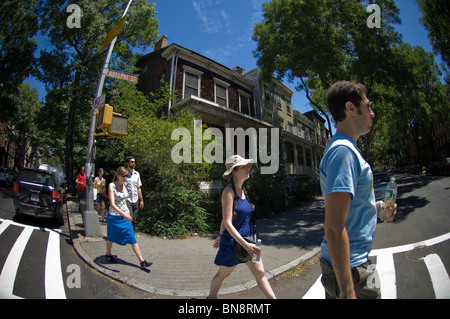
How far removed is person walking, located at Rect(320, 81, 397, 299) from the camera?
1.13 m

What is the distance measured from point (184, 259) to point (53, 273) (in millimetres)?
2404

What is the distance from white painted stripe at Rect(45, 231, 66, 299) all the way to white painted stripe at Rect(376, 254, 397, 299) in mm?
4674

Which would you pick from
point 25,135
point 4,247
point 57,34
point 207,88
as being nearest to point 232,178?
point 4,247

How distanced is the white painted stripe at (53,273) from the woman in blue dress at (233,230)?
2.41 meters

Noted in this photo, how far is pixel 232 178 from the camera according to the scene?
9.00 feet

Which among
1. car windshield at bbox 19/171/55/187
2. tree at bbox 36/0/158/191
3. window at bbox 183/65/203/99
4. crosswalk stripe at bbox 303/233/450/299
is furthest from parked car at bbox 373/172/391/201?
tree at bbox 36/0/158/191

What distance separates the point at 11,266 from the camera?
13.0 feet

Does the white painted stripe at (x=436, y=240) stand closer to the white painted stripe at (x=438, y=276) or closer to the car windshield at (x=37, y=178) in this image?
the white painted stripe at (x=438, y=276)

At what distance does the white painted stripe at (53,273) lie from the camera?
3143 mm

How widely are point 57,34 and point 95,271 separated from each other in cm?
1818

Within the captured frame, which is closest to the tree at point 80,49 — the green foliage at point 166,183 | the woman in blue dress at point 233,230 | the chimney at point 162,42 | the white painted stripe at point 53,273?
the chimney at point 162,42

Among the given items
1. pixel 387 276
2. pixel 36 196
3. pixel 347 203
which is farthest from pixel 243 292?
pixel 36 196
